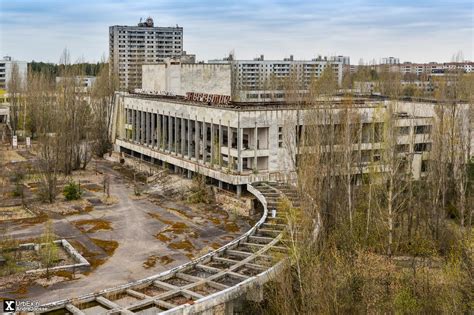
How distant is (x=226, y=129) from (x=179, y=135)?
270 inches

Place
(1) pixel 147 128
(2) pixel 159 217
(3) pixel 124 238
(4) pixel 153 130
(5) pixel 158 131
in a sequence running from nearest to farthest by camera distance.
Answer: (3) pixel 124 238
(2) pixel 159 217
(5) pixel 158 131
(4) pixel 153 130
(1) pixel 147 128

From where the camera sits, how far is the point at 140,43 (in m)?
125

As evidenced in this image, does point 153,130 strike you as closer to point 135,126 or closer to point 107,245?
point 135,126

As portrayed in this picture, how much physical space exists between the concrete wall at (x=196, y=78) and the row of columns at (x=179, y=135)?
3.94m

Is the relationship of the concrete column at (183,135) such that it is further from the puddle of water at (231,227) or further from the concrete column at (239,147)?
the puddle of water at (231,227)

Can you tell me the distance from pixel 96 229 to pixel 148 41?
330ft

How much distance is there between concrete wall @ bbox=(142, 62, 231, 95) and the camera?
49.2 metres

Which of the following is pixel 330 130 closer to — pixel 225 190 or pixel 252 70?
pixel 225 190

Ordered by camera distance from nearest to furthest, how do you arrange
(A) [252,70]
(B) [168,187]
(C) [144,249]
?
1. (C) [144,249]
2. (B) [168,187]
3. (A) [252,70]

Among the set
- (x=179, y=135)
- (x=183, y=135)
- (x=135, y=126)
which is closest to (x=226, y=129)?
(x=183, y=135)

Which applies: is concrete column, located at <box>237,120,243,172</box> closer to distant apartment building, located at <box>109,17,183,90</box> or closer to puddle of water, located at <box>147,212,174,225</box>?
puddle of water, located at <box>147,212,174,225</box>

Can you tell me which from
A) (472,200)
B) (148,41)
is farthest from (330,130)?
(148,41)

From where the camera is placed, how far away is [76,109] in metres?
48.6

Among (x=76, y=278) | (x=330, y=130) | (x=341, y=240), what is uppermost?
(x=330, y=130)
